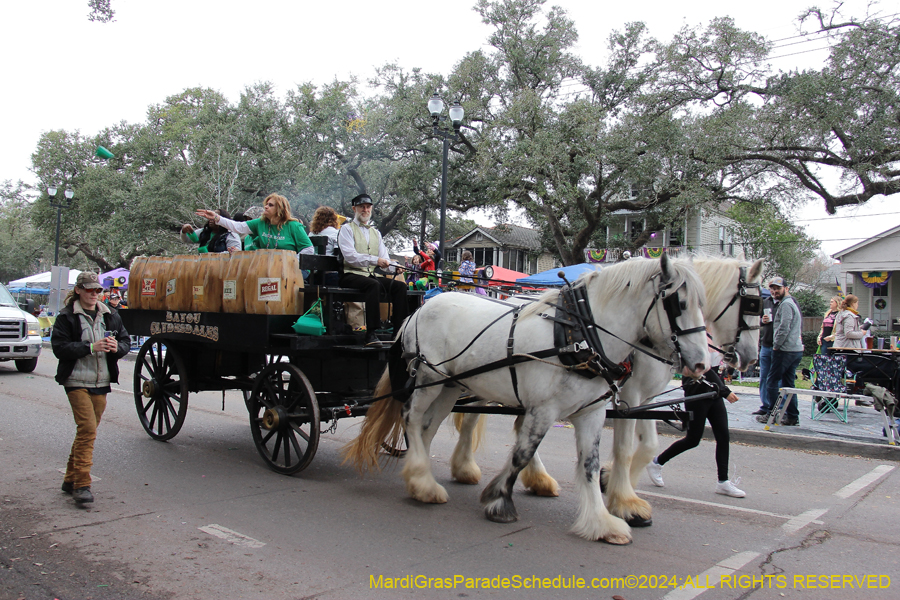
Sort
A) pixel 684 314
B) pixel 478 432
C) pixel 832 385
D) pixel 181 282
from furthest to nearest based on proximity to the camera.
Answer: pixel 832 385 < pixel 181 282 < pixel 478 432 < pixel 684 314

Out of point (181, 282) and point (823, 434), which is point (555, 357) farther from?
point (823, 434)

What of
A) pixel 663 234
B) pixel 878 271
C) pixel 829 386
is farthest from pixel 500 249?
pixel 829 386

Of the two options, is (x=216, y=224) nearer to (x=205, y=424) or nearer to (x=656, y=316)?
(x=205, y=424)

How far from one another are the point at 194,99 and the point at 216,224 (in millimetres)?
40959

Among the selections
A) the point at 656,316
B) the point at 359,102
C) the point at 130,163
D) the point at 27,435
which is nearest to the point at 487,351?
the point at 656,316

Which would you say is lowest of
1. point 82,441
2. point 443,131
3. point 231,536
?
point 231,536

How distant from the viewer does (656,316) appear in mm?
4098

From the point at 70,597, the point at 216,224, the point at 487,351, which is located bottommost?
the point at 70,597

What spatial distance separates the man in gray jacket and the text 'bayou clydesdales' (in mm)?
7302

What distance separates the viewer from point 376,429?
5375mm

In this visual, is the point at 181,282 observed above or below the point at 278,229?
below

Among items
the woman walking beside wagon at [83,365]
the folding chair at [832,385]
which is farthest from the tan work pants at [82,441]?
the folding chair at [832,385]

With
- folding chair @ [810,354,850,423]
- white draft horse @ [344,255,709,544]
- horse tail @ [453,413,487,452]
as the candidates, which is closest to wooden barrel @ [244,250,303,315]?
white draft horse @ [344,255,709,544]

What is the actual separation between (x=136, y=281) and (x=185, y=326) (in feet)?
3.91
